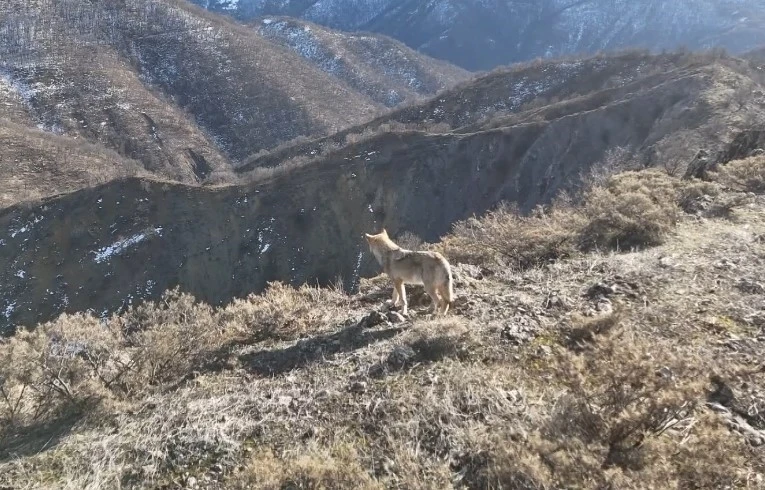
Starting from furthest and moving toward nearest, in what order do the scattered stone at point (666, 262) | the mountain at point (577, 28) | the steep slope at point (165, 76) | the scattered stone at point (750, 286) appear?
the mountain at point (577, 28) < the steep slope at point (165, 76) < the scattered stone at point (666, 262) < the scattered stone at point (750, 286)

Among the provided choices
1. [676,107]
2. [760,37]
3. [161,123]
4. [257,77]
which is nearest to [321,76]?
[257,77]

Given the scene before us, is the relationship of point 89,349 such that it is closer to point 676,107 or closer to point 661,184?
point 661,184

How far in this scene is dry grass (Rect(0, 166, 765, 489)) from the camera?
9.36 ft

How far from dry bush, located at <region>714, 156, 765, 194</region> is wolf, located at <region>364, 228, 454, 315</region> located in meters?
6.84

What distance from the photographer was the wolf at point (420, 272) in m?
5.60

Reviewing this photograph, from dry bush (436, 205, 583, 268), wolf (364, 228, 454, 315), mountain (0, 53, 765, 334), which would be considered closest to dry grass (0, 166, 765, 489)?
wolf (364, 228, 454, 315)

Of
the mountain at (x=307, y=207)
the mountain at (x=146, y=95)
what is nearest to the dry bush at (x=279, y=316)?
the mountain at (x=307, y=207)

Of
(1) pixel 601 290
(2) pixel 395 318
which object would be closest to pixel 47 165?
(2) pixel 395 318

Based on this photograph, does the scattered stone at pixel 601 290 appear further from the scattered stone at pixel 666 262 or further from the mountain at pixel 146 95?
the mountain at pixel 146 95

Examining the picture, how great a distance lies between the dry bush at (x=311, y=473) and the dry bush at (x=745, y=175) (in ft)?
30.1

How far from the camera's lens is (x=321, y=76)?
10388 cm

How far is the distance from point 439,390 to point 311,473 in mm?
1170

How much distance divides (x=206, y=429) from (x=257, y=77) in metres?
94.3

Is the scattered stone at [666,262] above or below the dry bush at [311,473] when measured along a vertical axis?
above
